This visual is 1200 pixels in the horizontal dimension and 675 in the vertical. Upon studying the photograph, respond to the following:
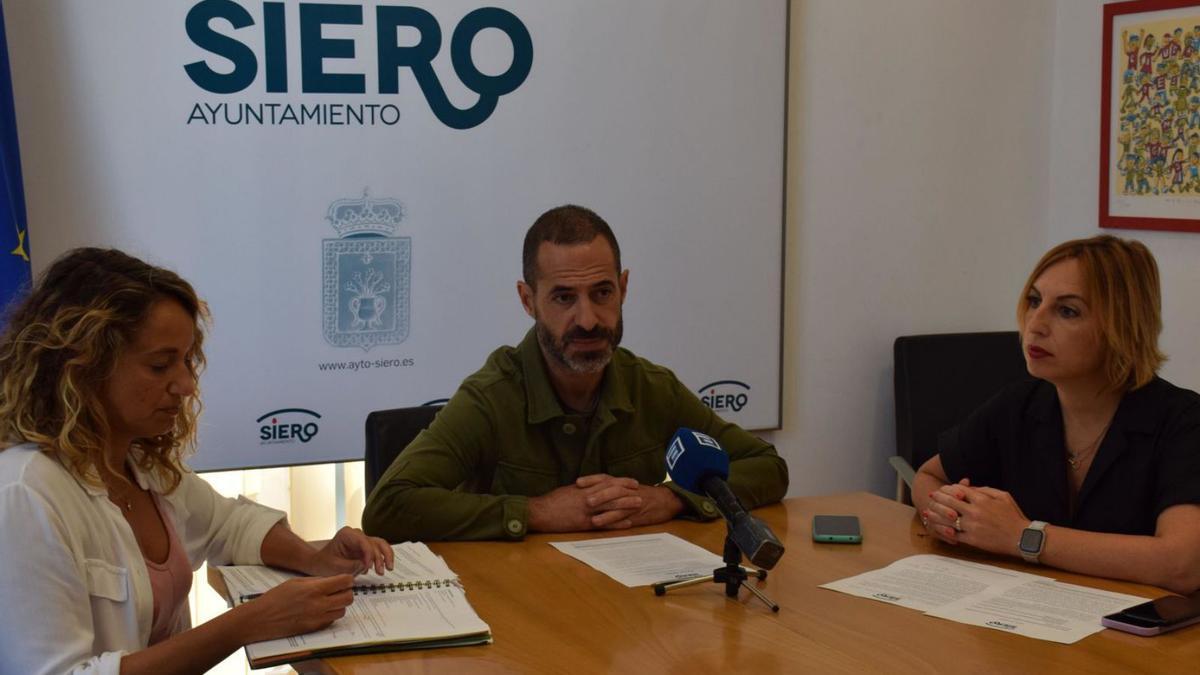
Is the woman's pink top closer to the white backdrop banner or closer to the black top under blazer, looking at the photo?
the white backdrop banner

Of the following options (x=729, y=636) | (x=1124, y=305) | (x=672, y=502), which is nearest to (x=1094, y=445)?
(x=1124, y=305)

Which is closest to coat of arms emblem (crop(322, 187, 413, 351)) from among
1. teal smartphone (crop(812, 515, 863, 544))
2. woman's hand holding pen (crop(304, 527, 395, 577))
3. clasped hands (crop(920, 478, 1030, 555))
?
woman's hand holding pen (crop(304, 527, 395, 577))

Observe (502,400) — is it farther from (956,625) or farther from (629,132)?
(629,132)

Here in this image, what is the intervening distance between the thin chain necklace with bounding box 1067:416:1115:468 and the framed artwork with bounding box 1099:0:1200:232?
209 cm

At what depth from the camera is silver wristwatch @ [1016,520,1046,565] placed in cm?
220

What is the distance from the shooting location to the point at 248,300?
3.50 m

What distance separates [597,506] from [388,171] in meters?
1.57

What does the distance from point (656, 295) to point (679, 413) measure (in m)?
1.26

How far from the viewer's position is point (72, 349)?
177 centimetres

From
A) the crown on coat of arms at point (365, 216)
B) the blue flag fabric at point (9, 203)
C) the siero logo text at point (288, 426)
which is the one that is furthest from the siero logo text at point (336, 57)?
the siero logo text at point (288, 426)

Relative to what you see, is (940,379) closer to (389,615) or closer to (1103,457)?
(1103,457)

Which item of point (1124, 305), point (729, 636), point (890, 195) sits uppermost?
point (890, 195)

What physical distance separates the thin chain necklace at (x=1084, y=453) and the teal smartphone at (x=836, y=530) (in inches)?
17.4

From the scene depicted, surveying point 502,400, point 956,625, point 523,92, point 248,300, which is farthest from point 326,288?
point 956,625
